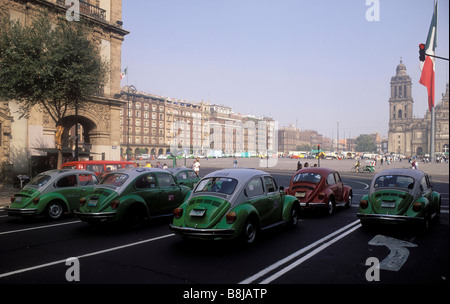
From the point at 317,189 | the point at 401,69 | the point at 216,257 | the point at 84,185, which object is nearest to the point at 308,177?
the point at 317,189

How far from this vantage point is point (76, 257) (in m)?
6.82

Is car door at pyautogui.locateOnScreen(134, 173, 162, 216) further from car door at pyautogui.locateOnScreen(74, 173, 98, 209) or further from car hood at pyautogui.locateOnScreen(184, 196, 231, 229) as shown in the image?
car door at pyautogui.locateOnScreen(74, 173, 98, 209)

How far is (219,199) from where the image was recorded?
7.48 metres

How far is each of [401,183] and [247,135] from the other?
484 ft

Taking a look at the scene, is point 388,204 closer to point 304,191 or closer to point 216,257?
point 304,191

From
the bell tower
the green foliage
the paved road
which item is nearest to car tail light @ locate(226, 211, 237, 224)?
the paved road

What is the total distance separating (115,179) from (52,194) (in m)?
2.82

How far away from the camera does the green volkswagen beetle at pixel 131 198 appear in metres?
9.02

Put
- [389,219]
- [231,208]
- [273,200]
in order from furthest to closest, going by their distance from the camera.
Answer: [273,200], [389,219], [231,208]

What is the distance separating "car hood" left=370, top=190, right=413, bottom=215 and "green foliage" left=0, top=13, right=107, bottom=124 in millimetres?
15050
